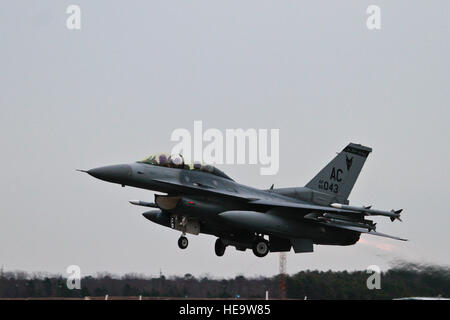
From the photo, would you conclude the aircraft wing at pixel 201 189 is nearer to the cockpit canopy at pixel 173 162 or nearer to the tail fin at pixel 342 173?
the cockpit canopy at pixel 173 162

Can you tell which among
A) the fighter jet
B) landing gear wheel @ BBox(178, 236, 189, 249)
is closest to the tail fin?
the fighter jet

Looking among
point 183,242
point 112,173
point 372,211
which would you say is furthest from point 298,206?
point 112,173

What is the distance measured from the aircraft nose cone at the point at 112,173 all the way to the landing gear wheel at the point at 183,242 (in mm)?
2991

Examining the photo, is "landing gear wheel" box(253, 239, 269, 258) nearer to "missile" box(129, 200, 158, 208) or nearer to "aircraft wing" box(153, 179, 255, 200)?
"aircraft wing" box(153, 179, 255, 200)

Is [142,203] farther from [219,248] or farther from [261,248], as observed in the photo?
[261,248]

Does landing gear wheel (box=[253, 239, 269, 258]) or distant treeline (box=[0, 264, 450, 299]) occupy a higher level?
landing gear wheel (box=[253, 239, 269, 258])

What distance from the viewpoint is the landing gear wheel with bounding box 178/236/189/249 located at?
101ft

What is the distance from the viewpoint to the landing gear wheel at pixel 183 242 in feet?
101

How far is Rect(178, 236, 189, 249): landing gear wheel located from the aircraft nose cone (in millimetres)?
2991

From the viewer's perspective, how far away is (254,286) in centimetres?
3250

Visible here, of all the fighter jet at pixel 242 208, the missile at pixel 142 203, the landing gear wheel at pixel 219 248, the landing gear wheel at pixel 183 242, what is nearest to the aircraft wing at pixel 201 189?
the fighter jet at pixel 242 208
